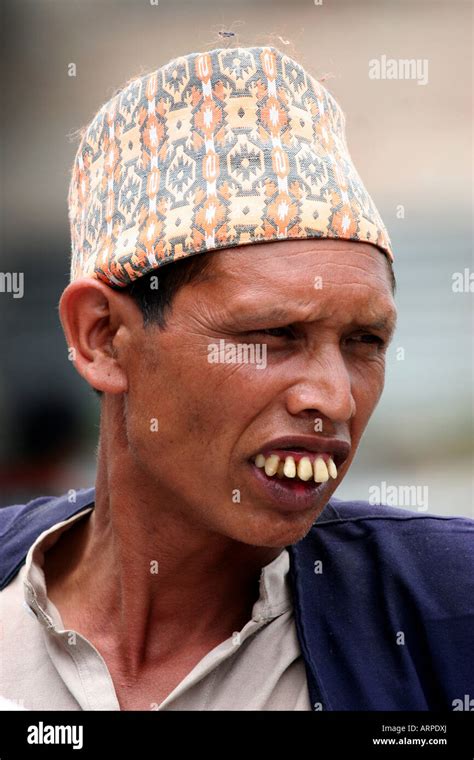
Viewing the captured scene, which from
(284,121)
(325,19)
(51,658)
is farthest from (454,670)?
(325,19)

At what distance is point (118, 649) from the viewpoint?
2621mm

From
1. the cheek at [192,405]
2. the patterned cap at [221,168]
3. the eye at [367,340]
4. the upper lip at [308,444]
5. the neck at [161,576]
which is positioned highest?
the patterned cap at [221,168]

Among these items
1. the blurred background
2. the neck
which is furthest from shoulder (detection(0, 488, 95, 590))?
the blurred background

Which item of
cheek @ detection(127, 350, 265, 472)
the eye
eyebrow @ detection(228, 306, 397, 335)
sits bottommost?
cheek @ detection(127, 350, 265, 472)

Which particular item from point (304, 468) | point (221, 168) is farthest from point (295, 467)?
point (221, 168)

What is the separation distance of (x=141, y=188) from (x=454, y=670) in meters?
1.50

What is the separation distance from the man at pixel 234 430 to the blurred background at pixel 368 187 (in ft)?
11.6

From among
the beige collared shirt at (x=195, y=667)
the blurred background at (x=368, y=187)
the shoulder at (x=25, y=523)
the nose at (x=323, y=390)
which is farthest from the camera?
the blurred background at (x=368, y=187)

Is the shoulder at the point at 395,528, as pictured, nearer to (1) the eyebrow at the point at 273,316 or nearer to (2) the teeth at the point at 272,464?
(2) the teeth at the point at 272,464

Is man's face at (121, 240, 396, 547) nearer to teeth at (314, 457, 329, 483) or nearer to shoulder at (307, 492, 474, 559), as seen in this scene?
teeth at (314, 457, 329, 483)

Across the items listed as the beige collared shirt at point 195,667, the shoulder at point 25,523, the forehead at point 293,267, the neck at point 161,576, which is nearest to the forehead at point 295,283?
the forehead at point 293,267

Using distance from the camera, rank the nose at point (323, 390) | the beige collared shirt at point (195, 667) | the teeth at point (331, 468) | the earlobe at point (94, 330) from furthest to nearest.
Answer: the earlobe at point (94, 330) < the beige collared shirt at point (195, 667) < the teeth at point (331, 468) < the nose at point (323, 390)

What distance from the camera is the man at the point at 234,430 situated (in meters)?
2.27

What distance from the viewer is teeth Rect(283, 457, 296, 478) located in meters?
2.22
